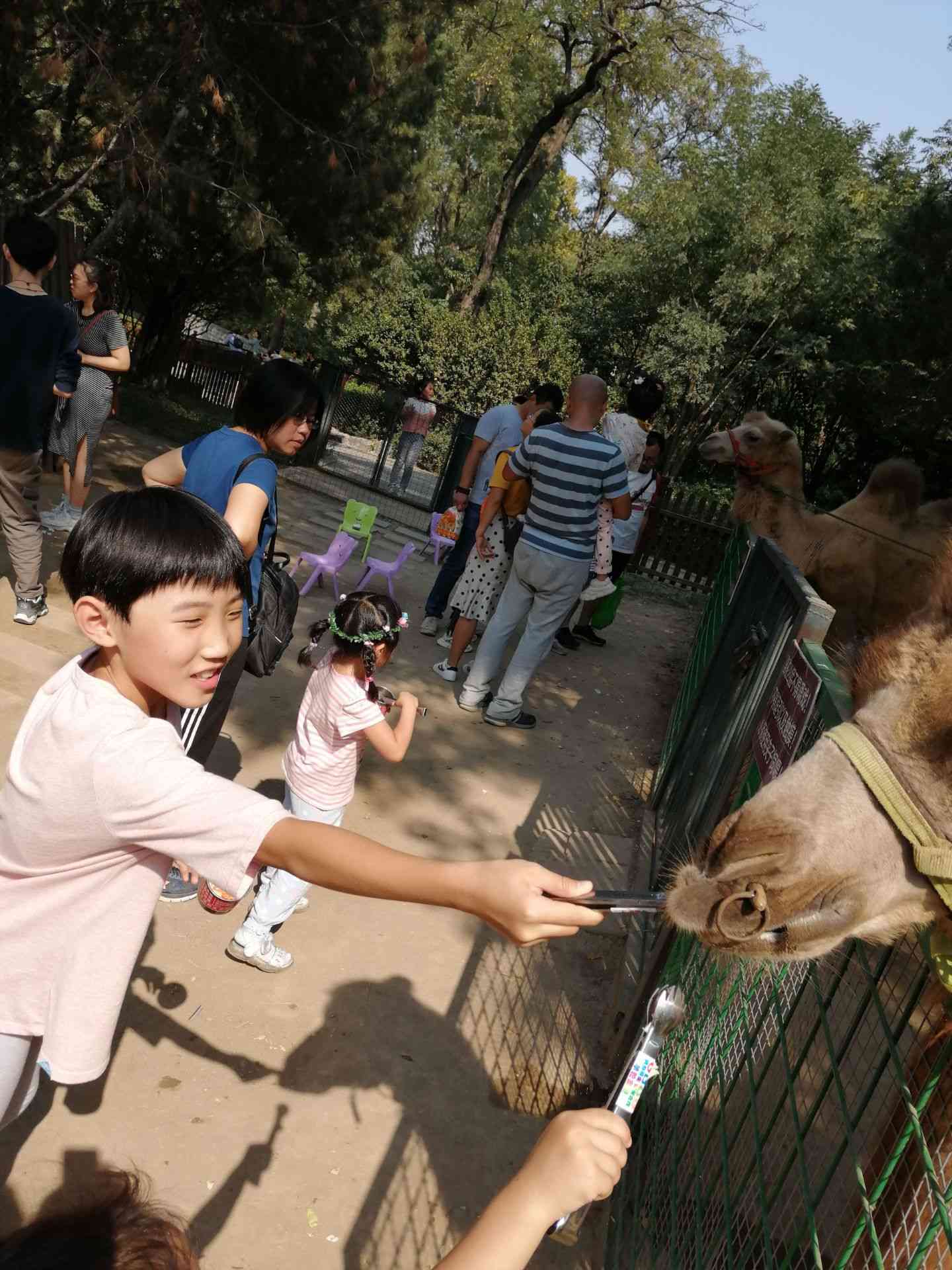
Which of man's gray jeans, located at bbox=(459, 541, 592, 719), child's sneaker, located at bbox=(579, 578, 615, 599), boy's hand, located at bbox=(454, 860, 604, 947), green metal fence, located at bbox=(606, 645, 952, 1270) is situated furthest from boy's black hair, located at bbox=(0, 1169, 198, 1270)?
child's sneaker, located at bbox=(579, 578, 615, 599)

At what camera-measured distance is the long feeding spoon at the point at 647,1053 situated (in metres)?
1.44

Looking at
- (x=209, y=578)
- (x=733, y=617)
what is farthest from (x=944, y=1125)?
(x=733, y=617)

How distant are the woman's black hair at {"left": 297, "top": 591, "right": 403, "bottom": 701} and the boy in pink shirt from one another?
146cm

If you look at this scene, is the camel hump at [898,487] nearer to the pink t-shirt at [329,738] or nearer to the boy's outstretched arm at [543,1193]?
the pink t-shirt at [329,738]

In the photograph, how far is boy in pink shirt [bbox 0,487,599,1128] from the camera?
1.56m

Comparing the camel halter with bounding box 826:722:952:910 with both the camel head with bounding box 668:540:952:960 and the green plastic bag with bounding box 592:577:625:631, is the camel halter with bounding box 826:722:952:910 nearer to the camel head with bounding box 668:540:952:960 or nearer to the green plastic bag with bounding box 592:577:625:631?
the camel head with bounding box 668:540:952:960

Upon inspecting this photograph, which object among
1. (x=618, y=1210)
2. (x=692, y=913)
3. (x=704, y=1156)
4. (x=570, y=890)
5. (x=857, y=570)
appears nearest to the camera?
(x=570, y=890)

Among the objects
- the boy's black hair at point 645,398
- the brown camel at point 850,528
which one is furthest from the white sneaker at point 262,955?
the boy's black hair at point 645,398

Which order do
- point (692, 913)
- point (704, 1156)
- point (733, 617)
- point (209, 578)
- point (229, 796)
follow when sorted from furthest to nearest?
point (733, 617)
point (704, 1156)
point (209, 578)
point (692, 913)
point (229, 796)

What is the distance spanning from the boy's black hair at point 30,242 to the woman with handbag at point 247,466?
2.31 metres

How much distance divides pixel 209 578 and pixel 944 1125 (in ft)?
6.05

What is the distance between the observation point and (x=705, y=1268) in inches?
86.6

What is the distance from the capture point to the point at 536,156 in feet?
74.4

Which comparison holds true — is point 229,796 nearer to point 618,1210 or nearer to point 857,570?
point 618,1210
